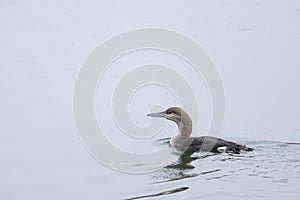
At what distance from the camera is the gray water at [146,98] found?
11156 millimetres

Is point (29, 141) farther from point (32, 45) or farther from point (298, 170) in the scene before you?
point (32, 45)

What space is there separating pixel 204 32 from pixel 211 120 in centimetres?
551

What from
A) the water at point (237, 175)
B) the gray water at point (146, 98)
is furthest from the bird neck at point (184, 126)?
the water at point (237, 175)

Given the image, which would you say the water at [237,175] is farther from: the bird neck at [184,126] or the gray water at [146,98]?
the bird neck at [184,126]

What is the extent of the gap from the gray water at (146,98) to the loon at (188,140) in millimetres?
153

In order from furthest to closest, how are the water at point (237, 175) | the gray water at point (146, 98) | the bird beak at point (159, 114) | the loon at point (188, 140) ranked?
the bird beak at point (159, 114)
the loon at point (188, 140)
the gray water at point (146, 98)
the water at point (237, 175)

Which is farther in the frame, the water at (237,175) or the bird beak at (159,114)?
the bird beak at (159,114)

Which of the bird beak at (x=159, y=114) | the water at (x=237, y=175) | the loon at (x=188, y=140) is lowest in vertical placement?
the water at (x=237, y=175)

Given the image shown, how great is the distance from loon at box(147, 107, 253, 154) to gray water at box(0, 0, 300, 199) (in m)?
0.15

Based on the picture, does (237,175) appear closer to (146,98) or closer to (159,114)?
(159,114)

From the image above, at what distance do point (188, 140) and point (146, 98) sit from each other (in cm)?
201

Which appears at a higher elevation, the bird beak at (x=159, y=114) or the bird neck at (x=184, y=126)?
the bird beak at (x=159, y=114)

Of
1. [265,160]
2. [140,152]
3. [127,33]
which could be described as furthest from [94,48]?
[265,160]

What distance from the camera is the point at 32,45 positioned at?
61.4 ft
